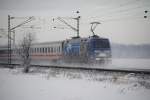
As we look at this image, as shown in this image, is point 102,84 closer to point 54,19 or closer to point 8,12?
point 54,19

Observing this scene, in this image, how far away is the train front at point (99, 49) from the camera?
7.38 ft

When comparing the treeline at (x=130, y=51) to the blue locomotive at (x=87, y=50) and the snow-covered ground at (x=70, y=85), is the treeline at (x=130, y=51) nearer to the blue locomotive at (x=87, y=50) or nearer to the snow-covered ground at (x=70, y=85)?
the blue locomotive at (x=87, y=50)

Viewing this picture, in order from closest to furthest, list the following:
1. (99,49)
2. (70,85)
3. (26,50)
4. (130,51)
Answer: (130,51), (99,49), (70,85), (26,50)

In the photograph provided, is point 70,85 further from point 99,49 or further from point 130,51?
point 130,51

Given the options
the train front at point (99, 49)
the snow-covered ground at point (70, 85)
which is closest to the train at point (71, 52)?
the train front at point (99, 49)

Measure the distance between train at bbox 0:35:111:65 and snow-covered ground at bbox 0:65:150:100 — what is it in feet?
0.33

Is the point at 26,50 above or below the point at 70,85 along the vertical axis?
above

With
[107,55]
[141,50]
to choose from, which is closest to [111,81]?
[107,55]

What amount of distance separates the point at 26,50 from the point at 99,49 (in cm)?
85

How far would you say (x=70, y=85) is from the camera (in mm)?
2471

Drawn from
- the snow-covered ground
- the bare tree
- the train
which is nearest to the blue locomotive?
the train

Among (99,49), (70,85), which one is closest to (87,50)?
(99,49)

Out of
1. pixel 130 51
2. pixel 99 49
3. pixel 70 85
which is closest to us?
pixel 130 51

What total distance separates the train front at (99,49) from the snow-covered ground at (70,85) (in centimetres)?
13
